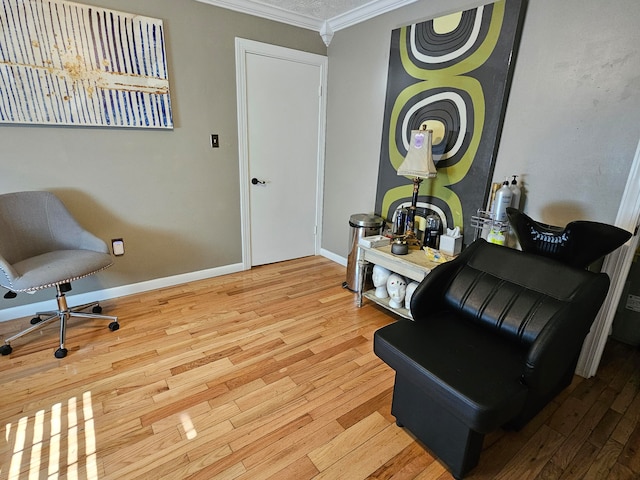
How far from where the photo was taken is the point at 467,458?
4.33 feet

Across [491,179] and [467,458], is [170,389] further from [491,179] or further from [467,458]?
[491,179]

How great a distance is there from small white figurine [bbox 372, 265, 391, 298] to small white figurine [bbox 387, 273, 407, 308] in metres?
0.07

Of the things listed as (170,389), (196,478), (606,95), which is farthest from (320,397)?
(606,95)

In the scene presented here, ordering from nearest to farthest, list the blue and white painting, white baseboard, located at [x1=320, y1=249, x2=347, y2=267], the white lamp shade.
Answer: the blue and white painting → the white lamp shade → white baseboard, located at [x1=320, y1=249, x2=347, y2=267]

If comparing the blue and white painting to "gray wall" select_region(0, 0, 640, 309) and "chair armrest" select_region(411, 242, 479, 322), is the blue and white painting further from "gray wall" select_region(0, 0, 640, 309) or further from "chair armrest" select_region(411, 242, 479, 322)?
"chair armrest" select_region(411, 242, 479, 322)

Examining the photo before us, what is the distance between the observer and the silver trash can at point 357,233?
2887 mm

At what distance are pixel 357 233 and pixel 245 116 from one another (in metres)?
1.53

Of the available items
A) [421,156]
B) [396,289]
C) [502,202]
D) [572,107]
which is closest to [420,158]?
[421,156]

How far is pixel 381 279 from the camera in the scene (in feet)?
8.59

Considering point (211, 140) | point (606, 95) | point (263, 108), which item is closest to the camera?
point (606, 95)

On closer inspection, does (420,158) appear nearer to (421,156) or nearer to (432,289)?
(421,156)

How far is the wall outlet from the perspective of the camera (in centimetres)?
271

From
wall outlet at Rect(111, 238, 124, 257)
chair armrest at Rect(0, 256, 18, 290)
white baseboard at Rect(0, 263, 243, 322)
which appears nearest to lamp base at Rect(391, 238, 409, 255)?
white baseboard at Rect(0, 263, 243, 322)

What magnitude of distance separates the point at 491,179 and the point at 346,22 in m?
2.10
